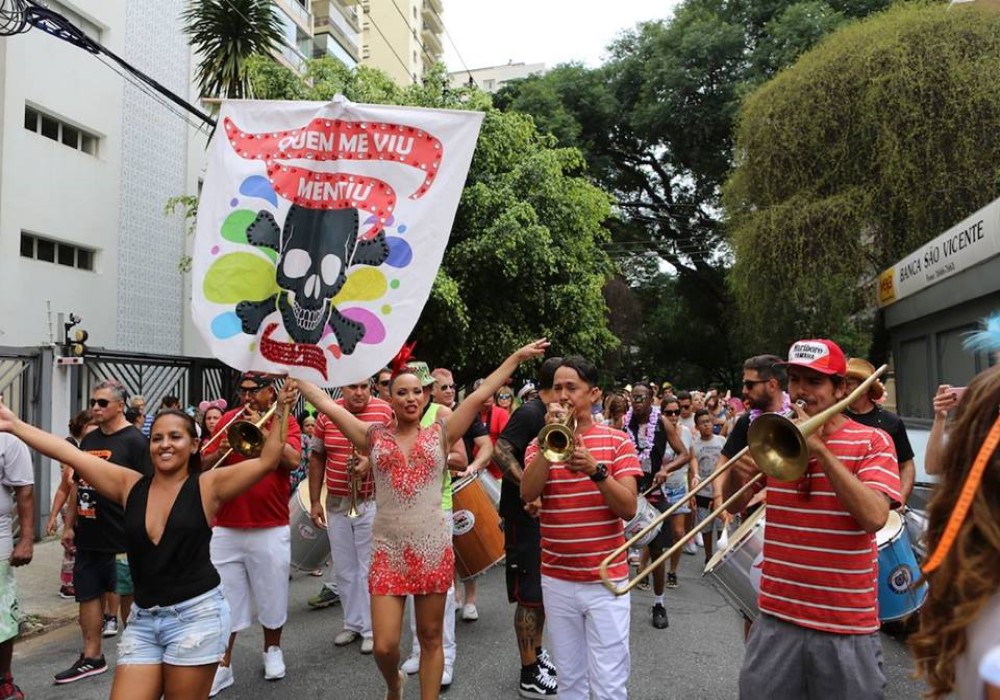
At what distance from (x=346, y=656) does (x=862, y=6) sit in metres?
31.4

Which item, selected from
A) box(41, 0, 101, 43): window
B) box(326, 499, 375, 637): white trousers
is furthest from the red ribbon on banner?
box(41, 0, 101, 43): window

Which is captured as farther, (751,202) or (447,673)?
(751,202)

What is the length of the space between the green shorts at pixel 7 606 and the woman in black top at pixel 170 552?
1.48 metres

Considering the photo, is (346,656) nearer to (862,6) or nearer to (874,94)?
(874,94)

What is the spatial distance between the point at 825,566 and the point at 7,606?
432 cm

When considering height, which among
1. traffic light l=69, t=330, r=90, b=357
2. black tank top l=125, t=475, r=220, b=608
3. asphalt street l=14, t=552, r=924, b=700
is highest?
traffic light l=69, t=330, r=90, b=357

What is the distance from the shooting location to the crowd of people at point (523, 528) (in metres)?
1.69

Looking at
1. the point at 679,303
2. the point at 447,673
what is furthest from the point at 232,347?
the point at 679,303

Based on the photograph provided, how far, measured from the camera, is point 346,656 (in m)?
5.88

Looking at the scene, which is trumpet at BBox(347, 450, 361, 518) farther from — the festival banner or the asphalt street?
the festival banner

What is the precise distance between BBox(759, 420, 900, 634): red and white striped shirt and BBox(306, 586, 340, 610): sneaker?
5195 mm

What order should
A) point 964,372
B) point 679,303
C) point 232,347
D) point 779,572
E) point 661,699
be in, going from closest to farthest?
1. point 779,572
2. point 232,347
3. point 661,699
4. point 964,372
5. point 679,303

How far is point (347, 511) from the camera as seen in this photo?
6.08 meters

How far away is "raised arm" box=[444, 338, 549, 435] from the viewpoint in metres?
4.14
